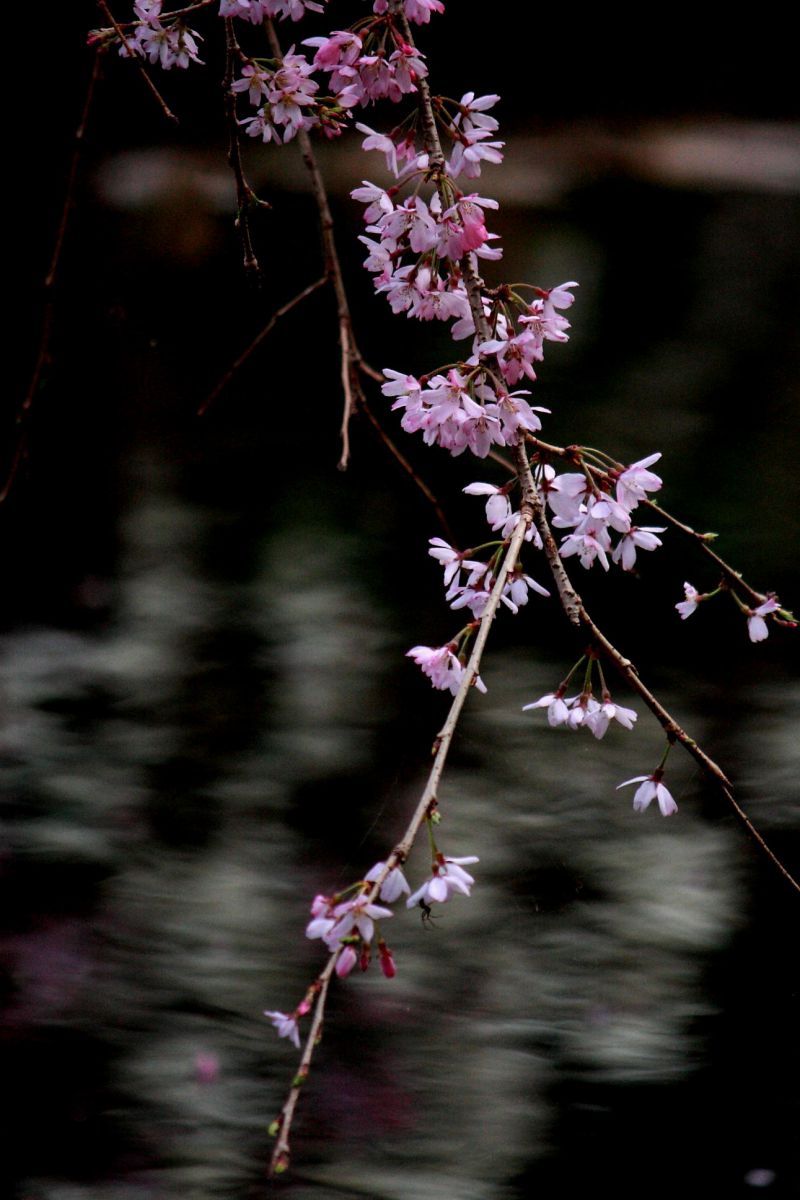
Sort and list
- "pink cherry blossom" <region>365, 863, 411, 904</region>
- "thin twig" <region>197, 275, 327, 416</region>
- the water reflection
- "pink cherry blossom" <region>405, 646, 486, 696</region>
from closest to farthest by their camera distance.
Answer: "pink cherry blossom" <region>365, 863, 411, 904</region>
"pink cherry blossom" <region>405, 646, 486, 696</region>
"thin twig" <region>197, 275, 327, 416</region>
the water reflection

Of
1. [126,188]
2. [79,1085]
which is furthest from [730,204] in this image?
[79,1085]

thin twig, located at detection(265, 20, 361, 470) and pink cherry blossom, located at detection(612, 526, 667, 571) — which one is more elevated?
thin twig, located at detection(265, 20, 361, 470)

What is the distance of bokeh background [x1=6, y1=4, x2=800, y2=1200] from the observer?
1915mm

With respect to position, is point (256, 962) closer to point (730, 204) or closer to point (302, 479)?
point (302, 479)

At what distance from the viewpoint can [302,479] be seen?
13.3 ft

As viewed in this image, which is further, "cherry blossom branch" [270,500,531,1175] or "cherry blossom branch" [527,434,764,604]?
"cherry blossom branch" [527,434,764,604]

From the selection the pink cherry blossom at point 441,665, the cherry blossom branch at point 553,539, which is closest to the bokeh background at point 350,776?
the cherry blossom branch at point 553,539

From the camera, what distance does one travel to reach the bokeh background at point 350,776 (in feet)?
6.28

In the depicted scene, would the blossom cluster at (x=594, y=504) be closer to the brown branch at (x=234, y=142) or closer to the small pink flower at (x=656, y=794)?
the small pink flower at (x=656, y=794)

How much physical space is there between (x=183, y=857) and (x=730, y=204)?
5811 millimetres

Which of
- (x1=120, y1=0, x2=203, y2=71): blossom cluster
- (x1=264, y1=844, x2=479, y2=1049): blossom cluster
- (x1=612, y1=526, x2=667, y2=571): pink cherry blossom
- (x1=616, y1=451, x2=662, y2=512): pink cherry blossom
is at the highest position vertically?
(x1=120, y1=0, x2=203, y2=71): blossom cluster

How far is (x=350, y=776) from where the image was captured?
8.96 ft

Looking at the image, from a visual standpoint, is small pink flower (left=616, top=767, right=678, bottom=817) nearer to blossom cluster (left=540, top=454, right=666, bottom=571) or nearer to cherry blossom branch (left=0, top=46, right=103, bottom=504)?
blossom cluster (left=540, top=454, right=666, bottom=571)

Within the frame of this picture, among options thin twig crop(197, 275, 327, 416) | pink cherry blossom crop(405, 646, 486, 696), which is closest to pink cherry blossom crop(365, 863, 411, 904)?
pink cherry blossom crop(405, 646, 486, 696)
